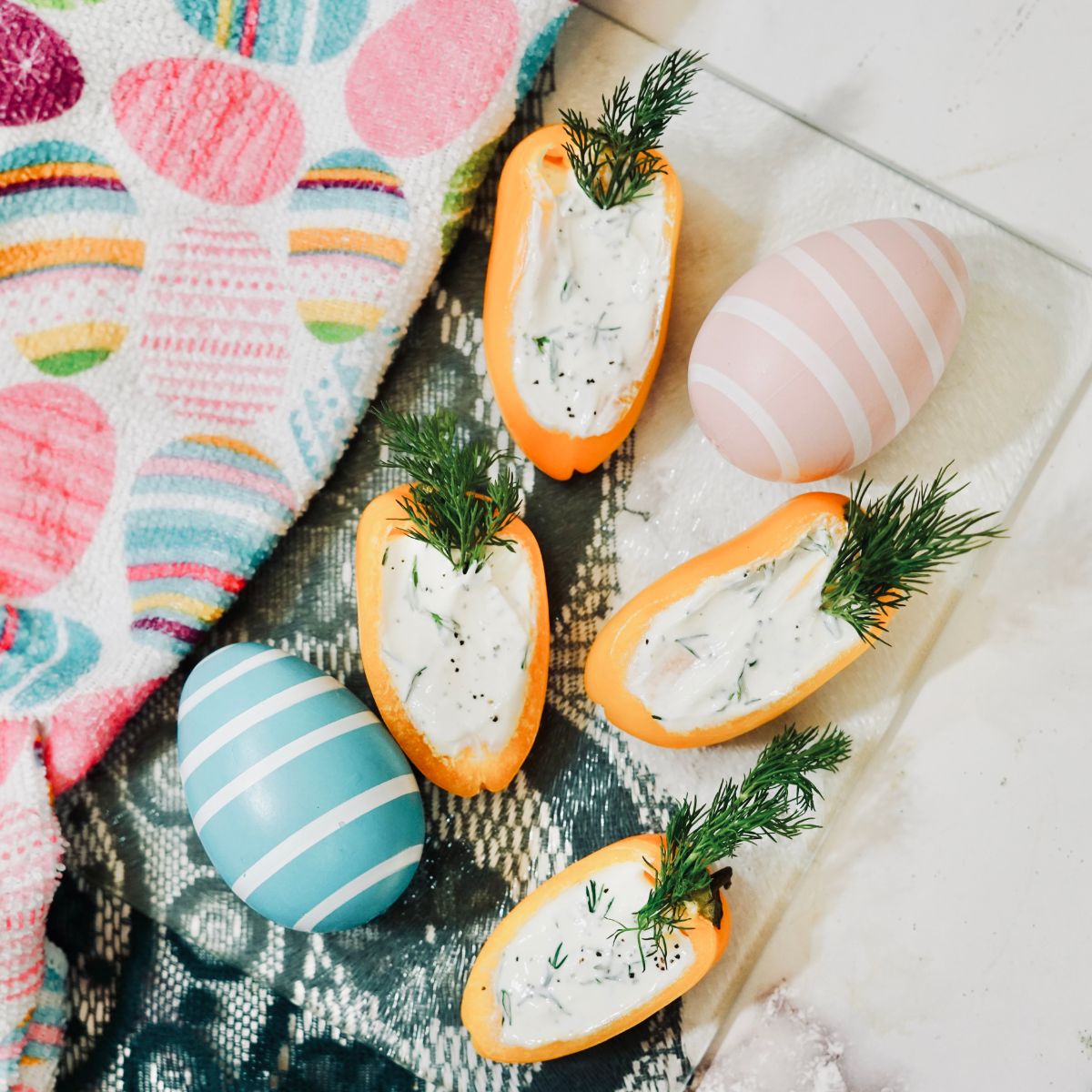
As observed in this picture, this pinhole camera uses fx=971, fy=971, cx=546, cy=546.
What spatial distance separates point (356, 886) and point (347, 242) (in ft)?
1.41

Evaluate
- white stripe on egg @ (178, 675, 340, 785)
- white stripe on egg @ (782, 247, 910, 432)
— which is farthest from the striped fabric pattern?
white stripe on egg @ (782, 247, 910, 432)

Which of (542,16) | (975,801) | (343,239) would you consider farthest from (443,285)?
(975,801)

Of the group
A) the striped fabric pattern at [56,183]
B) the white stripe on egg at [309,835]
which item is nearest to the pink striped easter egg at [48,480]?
the striped fabric pattern at [56,183]

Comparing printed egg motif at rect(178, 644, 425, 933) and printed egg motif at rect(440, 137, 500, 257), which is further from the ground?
printed egg motif at rect(440, 137, 500, 257)

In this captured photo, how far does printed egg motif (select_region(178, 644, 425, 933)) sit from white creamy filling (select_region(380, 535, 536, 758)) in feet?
0.13

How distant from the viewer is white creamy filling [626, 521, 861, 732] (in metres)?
0.63

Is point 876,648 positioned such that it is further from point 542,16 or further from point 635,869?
point 542,16

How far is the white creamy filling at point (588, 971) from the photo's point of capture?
625 millimetres

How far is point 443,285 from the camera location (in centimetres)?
72

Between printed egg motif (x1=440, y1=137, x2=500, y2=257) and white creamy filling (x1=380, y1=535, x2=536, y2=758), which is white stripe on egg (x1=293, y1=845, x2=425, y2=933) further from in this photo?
printed egg motif (x1=440, y1=137, x2=500, y2=257)

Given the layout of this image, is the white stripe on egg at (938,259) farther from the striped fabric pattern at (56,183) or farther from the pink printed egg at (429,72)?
the striped fabric pattern at (56,183)

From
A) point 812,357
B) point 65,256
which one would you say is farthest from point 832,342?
point 65,256

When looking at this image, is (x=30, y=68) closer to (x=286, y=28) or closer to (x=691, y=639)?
(x=286, y=28)

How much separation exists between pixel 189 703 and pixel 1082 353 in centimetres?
67
